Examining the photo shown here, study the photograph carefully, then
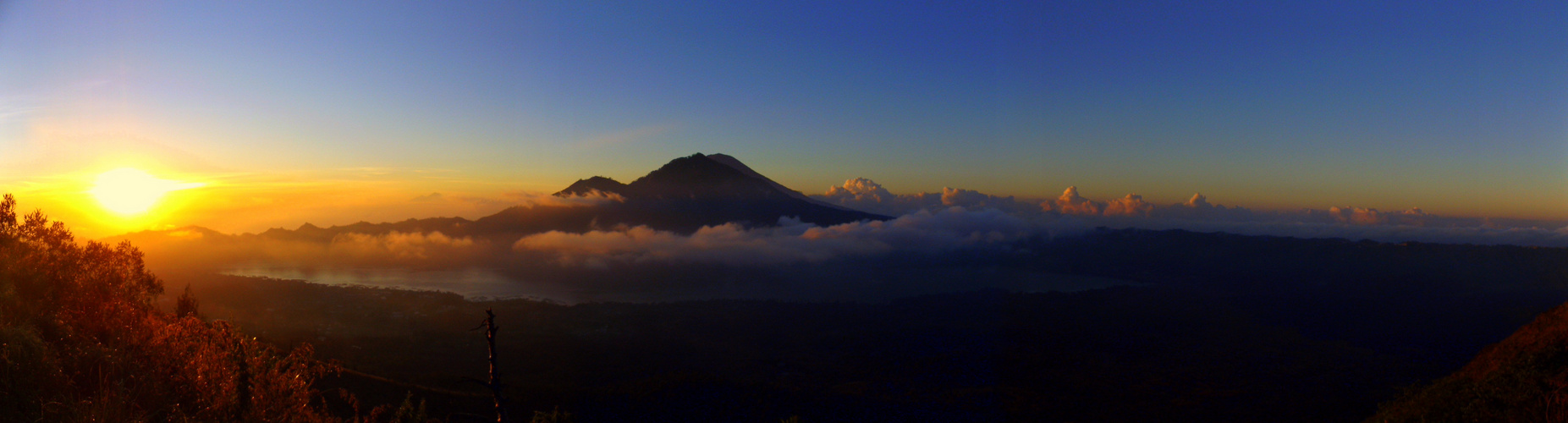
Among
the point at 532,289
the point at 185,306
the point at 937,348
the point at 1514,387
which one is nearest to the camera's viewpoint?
the point at 185,306

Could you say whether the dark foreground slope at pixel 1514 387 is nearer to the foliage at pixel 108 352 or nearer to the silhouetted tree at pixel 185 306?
the foliage at pixel 108 352

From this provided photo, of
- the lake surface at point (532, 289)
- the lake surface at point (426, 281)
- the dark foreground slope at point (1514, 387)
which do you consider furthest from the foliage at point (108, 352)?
the lake surface at point (426, 281)

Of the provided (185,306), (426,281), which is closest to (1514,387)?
(185,306)

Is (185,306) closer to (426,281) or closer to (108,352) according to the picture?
A: (108,352)

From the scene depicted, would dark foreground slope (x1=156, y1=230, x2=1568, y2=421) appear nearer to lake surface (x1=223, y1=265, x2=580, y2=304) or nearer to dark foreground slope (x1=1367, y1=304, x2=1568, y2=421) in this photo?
lake surface (x1=223, y1=265, x2=580, y2=304)

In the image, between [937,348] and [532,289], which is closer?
[937,348]

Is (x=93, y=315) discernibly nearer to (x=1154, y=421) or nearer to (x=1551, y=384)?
(x=1551, y=384)

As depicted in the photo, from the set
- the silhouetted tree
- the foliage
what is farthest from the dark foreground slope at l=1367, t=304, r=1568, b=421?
the silhouetted tree

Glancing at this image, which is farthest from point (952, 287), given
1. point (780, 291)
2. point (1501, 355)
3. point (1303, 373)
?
point (1501, 355)
